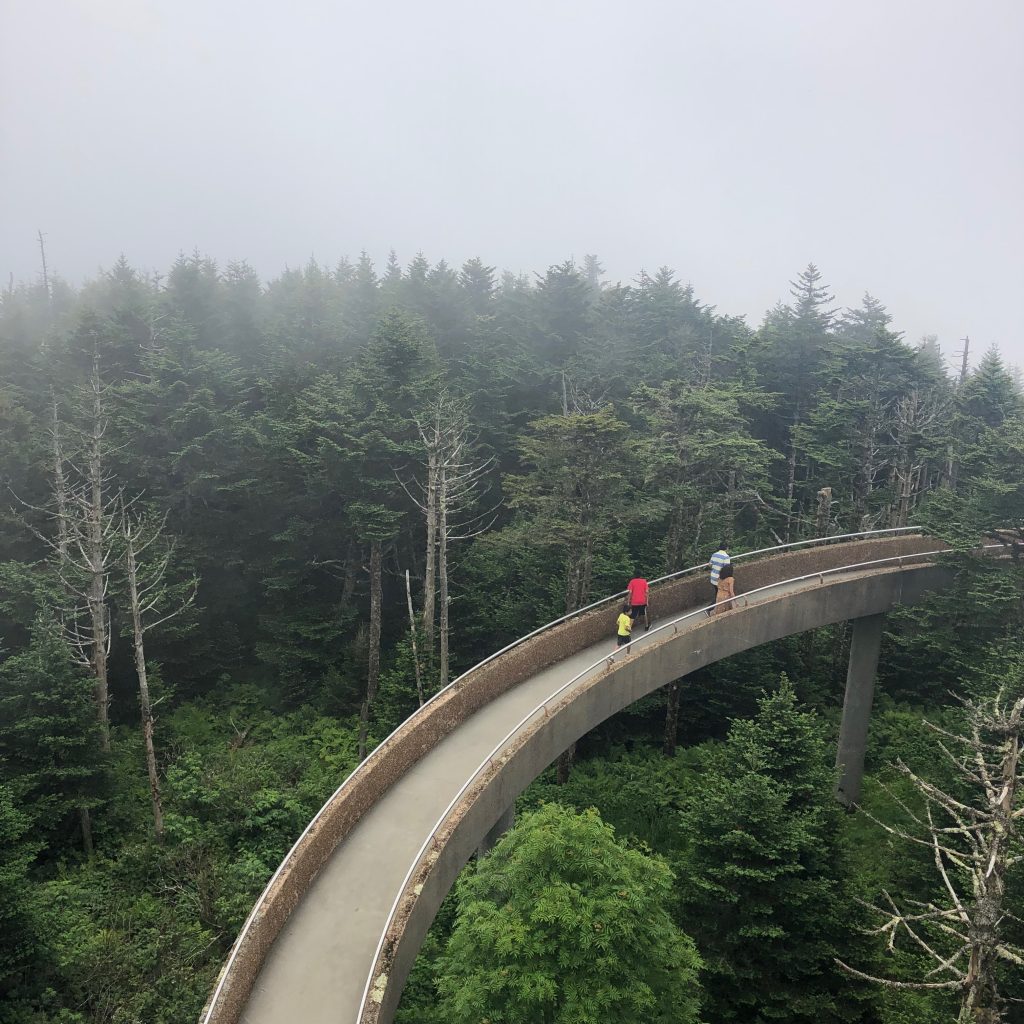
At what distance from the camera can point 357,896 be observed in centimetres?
1070

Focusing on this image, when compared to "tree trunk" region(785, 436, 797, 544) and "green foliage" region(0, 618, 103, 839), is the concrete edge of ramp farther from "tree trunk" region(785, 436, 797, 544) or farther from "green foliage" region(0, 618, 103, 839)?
"green foliage" region(0, 618, 103, 839)

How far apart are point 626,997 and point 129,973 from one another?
8.93m

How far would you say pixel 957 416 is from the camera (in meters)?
26.9

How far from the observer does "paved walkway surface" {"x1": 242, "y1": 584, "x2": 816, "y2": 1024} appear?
29.9ft

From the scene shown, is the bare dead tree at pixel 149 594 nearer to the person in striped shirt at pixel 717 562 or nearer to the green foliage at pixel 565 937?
the green foliage at pixel 565 937

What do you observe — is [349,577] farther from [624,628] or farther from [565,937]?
[565,937]

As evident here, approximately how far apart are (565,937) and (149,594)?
19.8m

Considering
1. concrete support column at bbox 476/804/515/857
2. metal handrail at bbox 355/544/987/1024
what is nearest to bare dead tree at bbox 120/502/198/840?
concrete support column at bbox 476/804/515/857

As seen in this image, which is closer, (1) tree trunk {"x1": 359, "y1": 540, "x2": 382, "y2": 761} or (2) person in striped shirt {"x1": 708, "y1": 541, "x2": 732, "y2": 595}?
(2) person in striped shirt {"x1": 708, "y1": 541, "x2": 732, "y2": 595}

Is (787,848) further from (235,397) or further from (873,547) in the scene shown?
(235,397)

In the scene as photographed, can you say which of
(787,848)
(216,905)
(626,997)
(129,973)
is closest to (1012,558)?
(787,848)

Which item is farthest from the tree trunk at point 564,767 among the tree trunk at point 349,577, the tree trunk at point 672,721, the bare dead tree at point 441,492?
the tree trunk at point 349,577

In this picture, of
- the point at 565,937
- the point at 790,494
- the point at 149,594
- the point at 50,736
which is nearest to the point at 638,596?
the point at 565,937

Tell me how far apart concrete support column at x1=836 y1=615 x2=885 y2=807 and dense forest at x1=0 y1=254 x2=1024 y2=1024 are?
666mm
